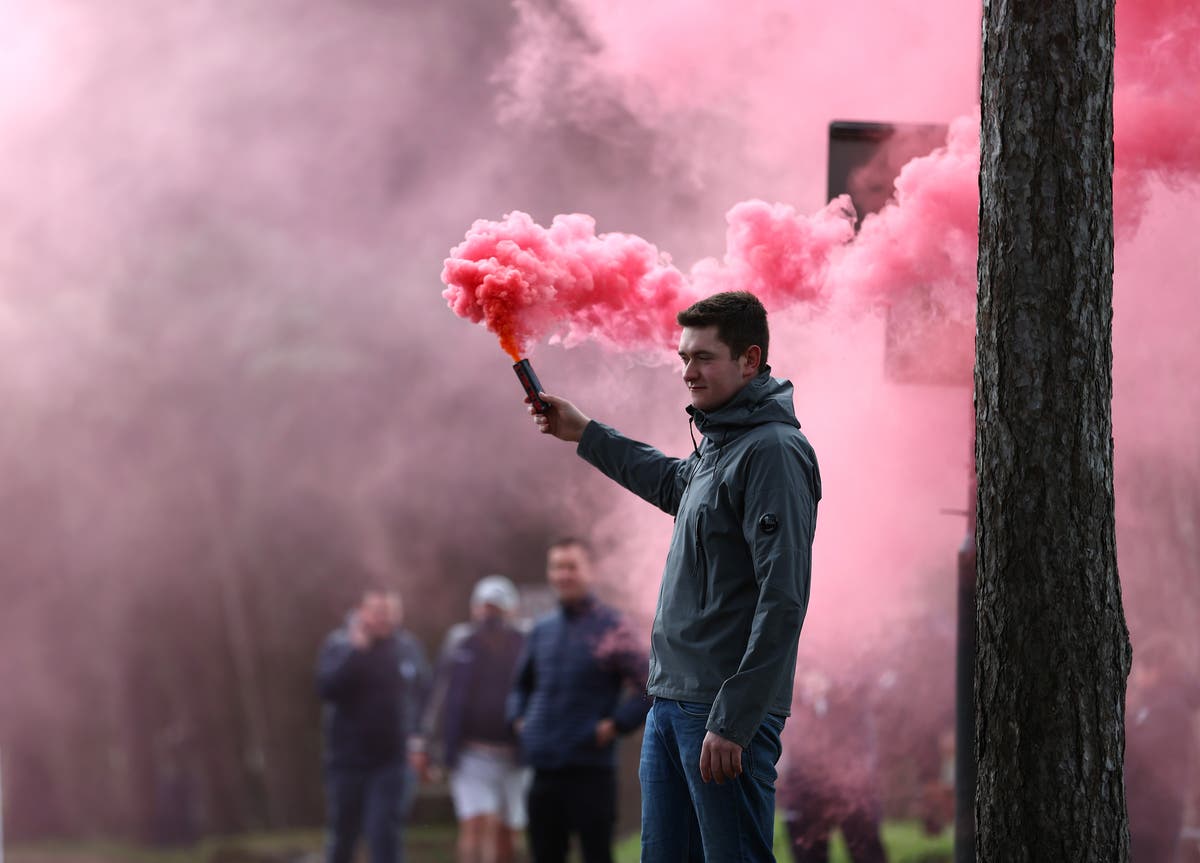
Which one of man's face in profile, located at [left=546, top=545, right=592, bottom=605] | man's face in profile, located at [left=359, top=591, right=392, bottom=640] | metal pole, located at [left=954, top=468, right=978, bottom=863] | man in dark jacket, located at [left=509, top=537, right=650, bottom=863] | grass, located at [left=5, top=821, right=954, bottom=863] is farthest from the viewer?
grass, located at [left=5, top=821, right=954, bottom=863]

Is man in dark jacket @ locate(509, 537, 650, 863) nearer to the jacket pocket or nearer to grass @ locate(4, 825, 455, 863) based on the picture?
the jacket pocket

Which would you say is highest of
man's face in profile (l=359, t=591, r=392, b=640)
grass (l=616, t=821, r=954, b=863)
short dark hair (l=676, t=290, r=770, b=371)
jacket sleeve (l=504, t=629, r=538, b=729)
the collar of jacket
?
short dark hair (l=676, t=290, r=770, b=371)

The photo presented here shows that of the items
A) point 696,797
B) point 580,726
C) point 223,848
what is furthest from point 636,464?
point 223,848

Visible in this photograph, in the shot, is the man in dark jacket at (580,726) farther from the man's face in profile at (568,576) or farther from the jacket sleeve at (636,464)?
the jacket sleeve at (636,464)

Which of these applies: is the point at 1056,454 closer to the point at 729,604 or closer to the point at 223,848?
the point at 729,604

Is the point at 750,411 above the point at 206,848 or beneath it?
above

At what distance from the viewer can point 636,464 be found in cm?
359

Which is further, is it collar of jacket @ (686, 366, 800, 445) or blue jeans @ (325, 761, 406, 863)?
blue jeans @ (325, 761, 406, 863)

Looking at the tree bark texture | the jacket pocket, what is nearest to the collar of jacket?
the jacket pocket

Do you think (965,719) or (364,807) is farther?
(364,807)

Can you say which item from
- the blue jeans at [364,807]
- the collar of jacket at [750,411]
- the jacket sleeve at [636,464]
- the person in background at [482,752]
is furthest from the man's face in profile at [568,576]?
the collar of jacket at [750,411]

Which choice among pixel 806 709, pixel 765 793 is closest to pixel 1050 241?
pixel 765 793

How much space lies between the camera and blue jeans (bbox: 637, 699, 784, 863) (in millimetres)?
3053

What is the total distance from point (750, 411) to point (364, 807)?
490 centimetres
